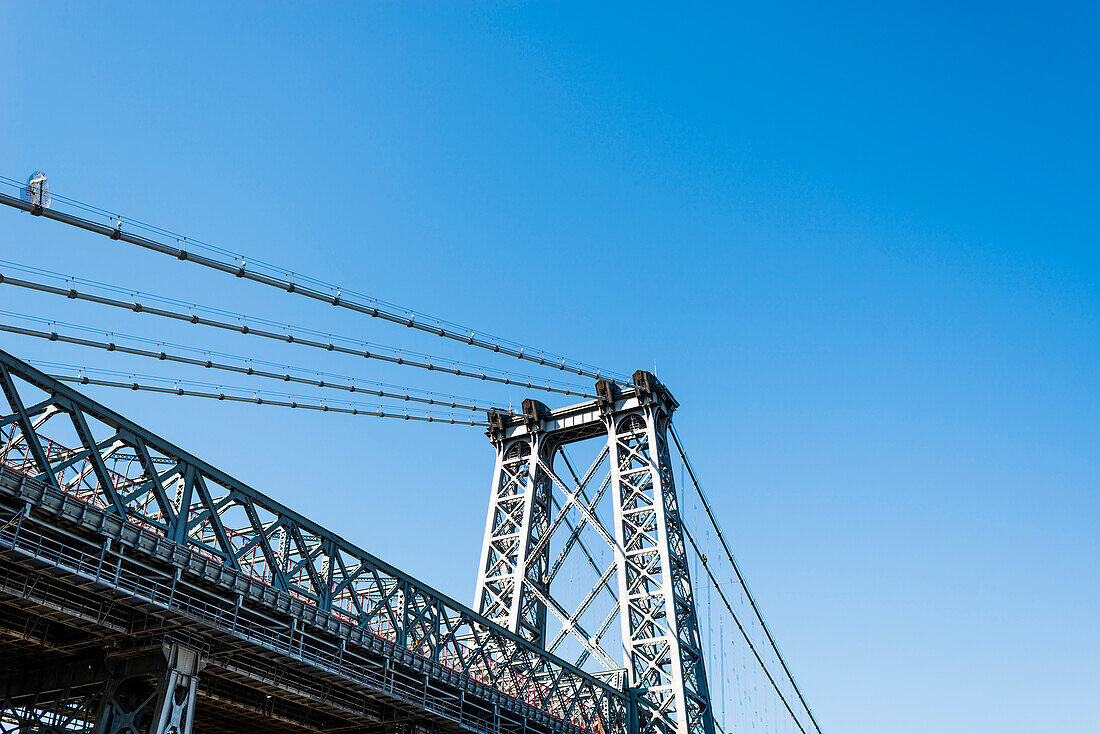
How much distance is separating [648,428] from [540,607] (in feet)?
35.9

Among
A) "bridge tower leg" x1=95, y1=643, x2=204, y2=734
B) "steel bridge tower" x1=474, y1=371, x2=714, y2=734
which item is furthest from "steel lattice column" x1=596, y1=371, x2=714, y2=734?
"bridge tower leg" x1=95, y1=643, x2=204, y2=734

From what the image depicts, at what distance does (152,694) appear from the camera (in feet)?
80.8

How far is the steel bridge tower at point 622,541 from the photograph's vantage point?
46.8 meters

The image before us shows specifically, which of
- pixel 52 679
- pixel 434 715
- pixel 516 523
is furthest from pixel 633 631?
pixel 52 679

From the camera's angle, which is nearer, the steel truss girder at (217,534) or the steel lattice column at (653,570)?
the steel truss girder at (217,534)

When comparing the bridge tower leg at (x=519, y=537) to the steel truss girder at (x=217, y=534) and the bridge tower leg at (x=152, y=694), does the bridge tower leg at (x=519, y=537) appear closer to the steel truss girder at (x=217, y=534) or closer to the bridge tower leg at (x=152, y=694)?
the steel truss girder at (x=217, y=534)

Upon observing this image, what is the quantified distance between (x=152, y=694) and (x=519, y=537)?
2864 centimetres

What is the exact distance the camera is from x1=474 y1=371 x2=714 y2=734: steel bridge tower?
46812 millimetres

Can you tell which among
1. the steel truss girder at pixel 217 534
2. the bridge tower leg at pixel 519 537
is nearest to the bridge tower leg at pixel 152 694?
the steel truss girder at pixel 217 534

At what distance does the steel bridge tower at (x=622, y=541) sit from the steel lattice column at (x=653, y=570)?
0.05 meters

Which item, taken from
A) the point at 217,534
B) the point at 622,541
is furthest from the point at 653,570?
the point at 217,534

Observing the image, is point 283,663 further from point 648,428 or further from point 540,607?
point 648,428

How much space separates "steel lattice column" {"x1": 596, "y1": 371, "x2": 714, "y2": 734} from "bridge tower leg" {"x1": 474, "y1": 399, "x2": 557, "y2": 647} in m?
4.33

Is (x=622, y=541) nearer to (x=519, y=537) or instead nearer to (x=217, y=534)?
(x=519, y=537)
